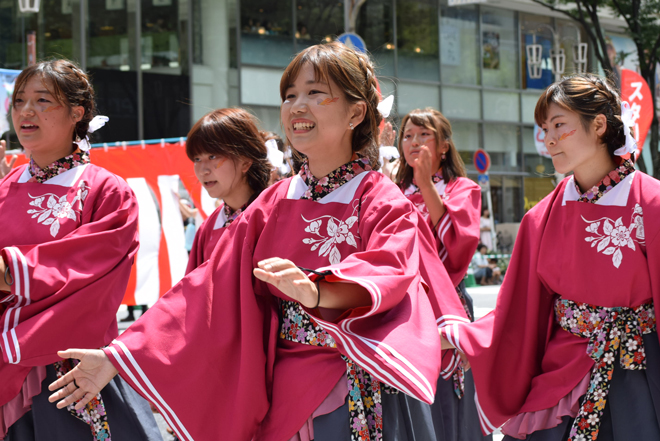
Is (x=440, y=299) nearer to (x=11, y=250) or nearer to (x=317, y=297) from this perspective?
(x=317, y=297)

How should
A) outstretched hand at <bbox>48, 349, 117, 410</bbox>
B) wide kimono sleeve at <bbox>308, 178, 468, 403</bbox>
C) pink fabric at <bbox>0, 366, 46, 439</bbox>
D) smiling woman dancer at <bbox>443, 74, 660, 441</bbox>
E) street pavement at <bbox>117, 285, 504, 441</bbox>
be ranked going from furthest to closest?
1. street pavement at <bbox>117, 285, 504, 441</bbox>
2. pink fabric at <bbox>0, 366, 46, 439</bbox>
3. smiling woman dancer at <bbox>443, 74, 660, 441</bbox>
4. outstretched hand at <bbox>48, 349, 117, 410</bbox>
5. wide kimono sleeve at <bbox>308, 178, 468, 403</bbox>

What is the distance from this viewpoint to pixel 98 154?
23.0 feet

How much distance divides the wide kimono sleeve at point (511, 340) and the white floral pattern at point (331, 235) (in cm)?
62

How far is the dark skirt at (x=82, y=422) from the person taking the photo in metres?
2.78

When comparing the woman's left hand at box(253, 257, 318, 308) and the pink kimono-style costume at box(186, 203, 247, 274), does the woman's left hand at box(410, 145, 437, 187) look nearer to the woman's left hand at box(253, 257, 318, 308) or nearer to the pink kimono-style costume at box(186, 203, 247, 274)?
the pink kimono-style costume at box(186, 203, 247, 274)

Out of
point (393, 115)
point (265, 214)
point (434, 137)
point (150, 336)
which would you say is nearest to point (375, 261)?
point (265, 214)

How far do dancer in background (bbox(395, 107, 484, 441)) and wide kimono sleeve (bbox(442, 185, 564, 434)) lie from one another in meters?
0.58

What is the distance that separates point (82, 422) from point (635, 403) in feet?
6.60

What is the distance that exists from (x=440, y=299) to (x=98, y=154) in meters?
5.29

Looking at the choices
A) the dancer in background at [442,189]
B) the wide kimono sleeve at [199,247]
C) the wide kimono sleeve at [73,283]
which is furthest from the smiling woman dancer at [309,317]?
the dancer in background at [442,189]

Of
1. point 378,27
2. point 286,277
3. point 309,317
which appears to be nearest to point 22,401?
point 309,317

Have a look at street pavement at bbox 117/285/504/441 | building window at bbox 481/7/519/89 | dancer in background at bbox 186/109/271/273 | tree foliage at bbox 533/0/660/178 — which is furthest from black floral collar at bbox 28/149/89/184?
building window at bbox 481/7/519/89

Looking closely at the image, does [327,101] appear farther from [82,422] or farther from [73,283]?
[82,422]

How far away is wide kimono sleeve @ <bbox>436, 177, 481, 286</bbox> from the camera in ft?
13.1
